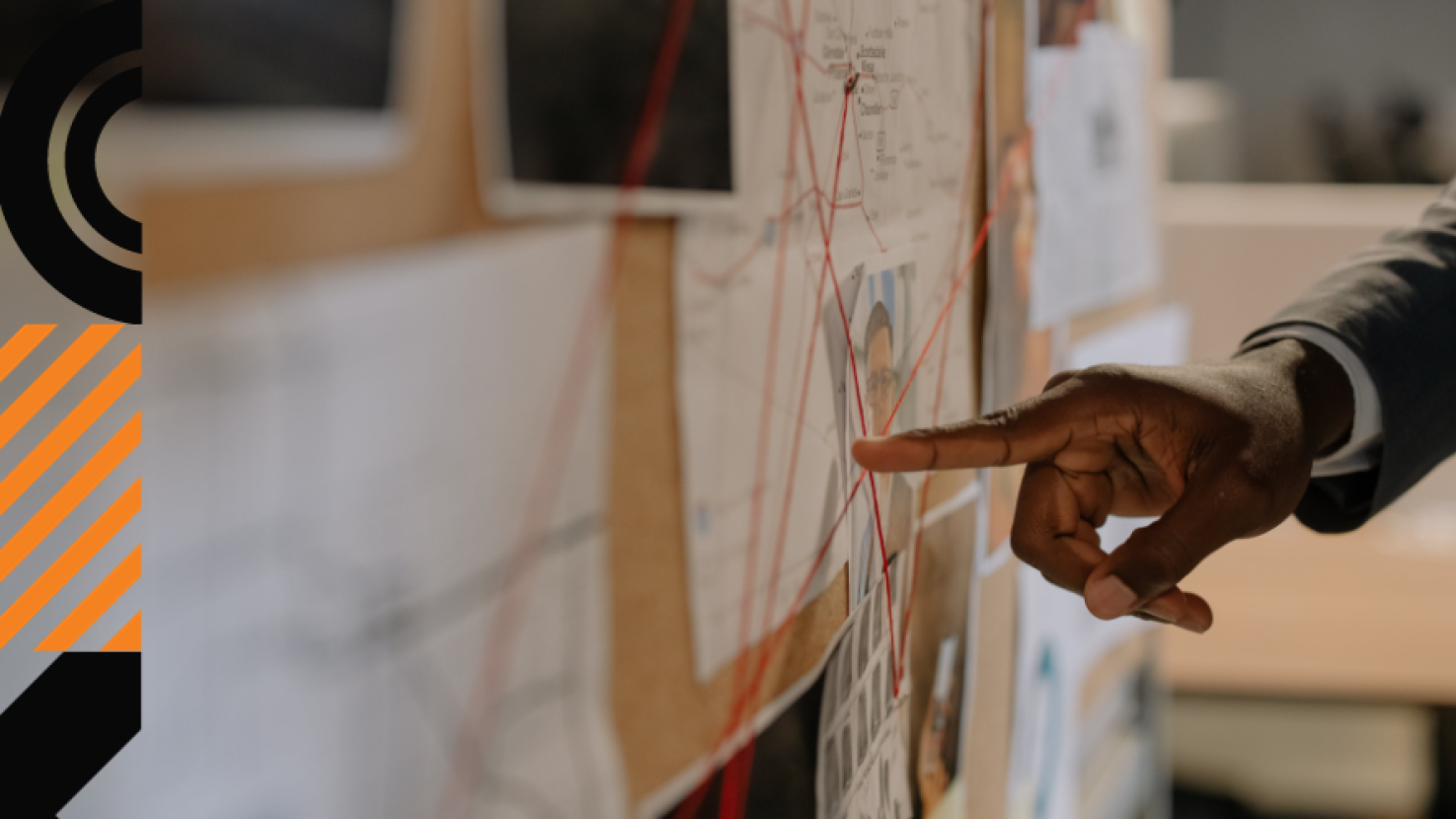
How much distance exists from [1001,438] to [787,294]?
0.12 meters

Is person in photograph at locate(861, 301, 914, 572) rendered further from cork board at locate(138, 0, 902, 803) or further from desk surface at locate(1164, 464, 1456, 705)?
desk surface at locate(1164, 464, 1456, 705)

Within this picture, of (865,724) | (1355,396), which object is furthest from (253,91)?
(1355,396)

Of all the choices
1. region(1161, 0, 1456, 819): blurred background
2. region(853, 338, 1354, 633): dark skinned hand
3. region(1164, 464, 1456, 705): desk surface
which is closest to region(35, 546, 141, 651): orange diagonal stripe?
region(853, 338, 1354, 633): dark skinned hand

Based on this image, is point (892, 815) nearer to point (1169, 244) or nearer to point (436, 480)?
point (436, 480)

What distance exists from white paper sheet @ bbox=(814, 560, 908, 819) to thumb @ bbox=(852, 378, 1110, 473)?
0.14ft

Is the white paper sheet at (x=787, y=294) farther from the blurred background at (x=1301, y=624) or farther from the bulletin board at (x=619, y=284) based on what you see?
the blurred background at (x=1301, y=624)

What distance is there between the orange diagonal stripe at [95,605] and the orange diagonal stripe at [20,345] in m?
0.03

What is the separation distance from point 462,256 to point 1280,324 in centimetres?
44

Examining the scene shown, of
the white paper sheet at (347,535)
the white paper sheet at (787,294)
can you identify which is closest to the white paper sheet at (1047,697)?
the white paper sheet at (787,294)

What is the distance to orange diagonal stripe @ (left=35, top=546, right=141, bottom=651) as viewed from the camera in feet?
0.50

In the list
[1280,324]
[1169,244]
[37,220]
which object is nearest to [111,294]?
[37,220]

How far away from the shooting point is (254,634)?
15 cm

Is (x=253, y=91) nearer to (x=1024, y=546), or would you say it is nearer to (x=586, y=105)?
(x=586, y=105)

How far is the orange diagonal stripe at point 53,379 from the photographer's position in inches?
5.8
